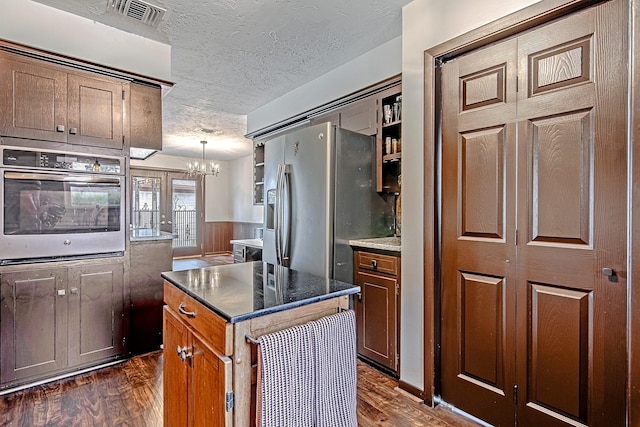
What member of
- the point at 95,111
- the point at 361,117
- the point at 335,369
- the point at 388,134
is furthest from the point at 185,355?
the point at 361,117

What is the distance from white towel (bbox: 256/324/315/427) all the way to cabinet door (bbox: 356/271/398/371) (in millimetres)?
1393

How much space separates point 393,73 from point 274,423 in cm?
249

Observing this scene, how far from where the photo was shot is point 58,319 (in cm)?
234

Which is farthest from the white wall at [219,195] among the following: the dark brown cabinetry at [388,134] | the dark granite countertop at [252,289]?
the dark granite countertop at [252,289]

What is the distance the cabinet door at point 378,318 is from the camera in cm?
241

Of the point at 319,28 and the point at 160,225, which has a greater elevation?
the point at 319,28

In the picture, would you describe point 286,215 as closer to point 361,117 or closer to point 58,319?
point 361,117

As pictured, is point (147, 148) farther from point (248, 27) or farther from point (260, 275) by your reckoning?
point (260, 275)

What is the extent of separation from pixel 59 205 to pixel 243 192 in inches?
233

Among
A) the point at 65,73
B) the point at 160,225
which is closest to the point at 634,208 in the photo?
the point at 65,73

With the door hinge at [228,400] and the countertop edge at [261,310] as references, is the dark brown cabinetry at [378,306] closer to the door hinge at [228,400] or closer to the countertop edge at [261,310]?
A: the countertop edge at [261,310]

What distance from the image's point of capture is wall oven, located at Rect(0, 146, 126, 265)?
220cm

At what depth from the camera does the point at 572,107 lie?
5.10ft

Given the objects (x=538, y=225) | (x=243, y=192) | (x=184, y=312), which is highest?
(x=243, y=192)
